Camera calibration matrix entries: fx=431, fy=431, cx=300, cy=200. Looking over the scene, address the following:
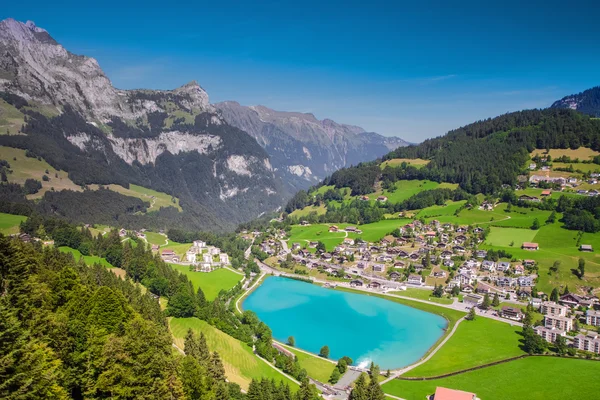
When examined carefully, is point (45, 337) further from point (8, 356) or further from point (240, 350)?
point (240, 350)

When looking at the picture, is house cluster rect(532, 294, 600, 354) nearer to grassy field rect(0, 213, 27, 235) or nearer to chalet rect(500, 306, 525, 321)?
chalet rect(500, 306, 525, 321)

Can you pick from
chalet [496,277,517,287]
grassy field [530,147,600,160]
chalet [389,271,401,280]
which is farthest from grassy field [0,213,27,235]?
grassy field [530,147,600,160]

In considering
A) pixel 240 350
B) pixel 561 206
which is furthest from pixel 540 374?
pixel 561 206

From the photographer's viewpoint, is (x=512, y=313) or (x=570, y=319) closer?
(x=570, y=319)

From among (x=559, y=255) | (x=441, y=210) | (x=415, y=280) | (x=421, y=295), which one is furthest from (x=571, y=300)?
(x=441, y=210)

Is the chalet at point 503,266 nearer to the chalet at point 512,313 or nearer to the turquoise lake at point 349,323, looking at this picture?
the chalet at point 512,313

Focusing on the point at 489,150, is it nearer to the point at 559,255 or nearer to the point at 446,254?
the point at 446,254
